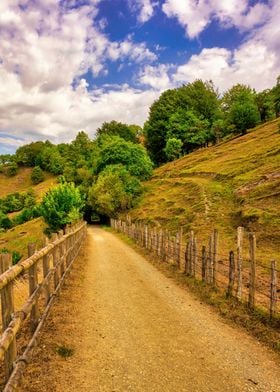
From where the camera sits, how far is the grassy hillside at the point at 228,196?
26.2m

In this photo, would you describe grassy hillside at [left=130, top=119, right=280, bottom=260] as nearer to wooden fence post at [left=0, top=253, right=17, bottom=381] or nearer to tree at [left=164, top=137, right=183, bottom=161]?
tree at [left=164, top=137, right=183, bottom=161]

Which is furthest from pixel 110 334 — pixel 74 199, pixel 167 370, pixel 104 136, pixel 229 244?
pixel 104 136

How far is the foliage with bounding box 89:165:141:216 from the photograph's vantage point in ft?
182

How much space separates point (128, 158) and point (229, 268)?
54988mm

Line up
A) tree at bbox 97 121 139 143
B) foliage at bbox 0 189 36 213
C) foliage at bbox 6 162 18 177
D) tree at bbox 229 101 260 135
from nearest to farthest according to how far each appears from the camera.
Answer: tree at bbox 229 101 260 135, foliage at bbox 0 189 36 213, tree at bbox 97 121 139 143, foliage at bbox 6 162 18 177

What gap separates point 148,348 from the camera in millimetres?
7227

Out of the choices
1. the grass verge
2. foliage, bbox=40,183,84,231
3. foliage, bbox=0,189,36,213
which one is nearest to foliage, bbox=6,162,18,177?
foliage, bbox=0,189,36,213

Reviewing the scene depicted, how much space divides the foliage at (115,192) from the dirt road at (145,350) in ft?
143

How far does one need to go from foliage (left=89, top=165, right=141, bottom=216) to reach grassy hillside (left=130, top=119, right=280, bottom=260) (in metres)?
2.34

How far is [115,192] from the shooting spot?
184ft

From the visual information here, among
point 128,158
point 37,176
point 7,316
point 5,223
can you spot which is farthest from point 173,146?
point 7,316

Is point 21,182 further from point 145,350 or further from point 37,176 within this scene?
point 145,350

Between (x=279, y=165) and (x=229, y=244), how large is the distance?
61.0ft

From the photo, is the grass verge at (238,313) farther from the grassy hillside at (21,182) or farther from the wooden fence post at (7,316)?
Result: the grassy hillside at (21,182)
